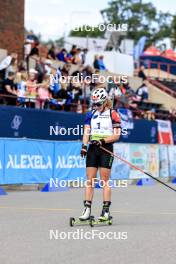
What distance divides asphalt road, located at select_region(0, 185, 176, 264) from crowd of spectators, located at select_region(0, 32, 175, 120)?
615 cm

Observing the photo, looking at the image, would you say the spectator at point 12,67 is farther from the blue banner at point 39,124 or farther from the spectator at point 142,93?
the spectator at point 142,93

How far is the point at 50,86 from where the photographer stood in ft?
83.1

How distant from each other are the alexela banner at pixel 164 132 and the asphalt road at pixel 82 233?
14.2 m

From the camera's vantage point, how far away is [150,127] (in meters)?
30.1

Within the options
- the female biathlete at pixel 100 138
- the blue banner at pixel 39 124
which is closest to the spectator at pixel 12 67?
the blue banner at pixel 39 124

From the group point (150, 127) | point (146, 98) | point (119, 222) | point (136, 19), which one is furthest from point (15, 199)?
point (136, 19)

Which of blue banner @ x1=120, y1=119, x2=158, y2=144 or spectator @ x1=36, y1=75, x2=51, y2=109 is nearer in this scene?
spectator @ x1=36, y1=75, x2=51, y2=109

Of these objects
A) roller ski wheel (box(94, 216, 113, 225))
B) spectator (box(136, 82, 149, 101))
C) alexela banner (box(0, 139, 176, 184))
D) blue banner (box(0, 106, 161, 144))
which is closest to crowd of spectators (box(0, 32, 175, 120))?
blue banner (box(0, 106, 161, 144))

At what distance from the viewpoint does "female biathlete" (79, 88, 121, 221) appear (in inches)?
453

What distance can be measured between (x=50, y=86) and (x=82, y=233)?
50.5 feet

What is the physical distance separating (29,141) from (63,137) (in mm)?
4207

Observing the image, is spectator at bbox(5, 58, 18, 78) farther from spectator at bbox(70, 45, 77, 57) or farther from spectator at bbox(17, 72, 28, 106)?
spectator at bbox(70, 45, 77, 57)

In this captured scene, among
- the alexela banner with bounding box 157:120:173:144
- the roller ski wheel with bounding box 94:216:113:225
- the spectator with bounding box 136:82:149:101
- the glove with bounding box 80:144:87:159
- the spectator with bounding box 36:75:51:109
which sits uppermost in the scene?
the glove with bounding box 80:144:87:159

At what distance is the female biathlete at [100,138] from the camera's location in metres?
11.5
